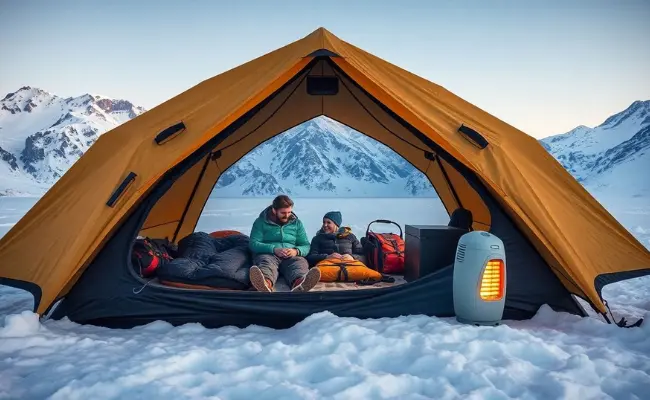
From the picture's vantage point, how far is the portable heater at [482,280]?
4.13m

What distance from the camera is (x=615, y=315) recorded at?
5062mm

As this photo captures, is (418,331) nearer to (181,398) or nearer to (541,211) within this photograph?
(541,211)

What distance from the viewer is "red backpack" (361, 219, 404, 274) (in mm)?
5723

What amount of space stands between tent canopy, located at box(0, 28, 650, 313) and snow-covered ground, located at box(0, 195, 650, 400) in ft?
1.69

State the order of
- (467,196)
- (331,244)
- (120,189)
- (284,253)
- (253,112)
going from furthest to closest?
(467,196), (331,244), (284,253), (253,112), (120,189)

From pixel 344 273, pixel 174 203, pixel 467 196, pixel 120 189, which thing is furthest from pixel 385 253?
pixel 174 203

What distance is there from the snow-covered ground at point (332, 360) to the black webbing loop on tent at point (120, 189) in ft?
3.51

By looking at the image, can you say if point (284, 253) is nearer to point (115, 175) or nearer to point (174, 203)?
point (115, 175)

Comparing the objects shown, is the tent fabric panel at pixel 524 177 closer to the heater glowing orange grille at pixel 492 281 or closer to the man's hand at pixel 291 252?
the heater glowing orange grille at pixel 492 281

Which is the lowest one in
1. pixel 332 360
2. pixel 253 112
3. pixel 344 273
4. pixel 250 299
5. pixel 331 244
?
pixel 332 360

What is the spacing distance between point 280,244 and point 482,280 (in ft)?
7.41

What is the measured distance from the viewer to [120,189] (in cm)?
437

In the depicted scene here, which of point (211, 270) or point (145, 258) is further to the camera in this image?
point (145, 258)

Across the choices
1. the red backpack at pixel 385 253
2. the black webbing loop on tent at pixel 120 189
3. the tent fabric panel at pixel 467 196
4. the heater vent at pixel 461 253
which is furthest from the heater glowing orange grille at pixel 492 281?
the black webbing loop on tent at pixel 120 189
